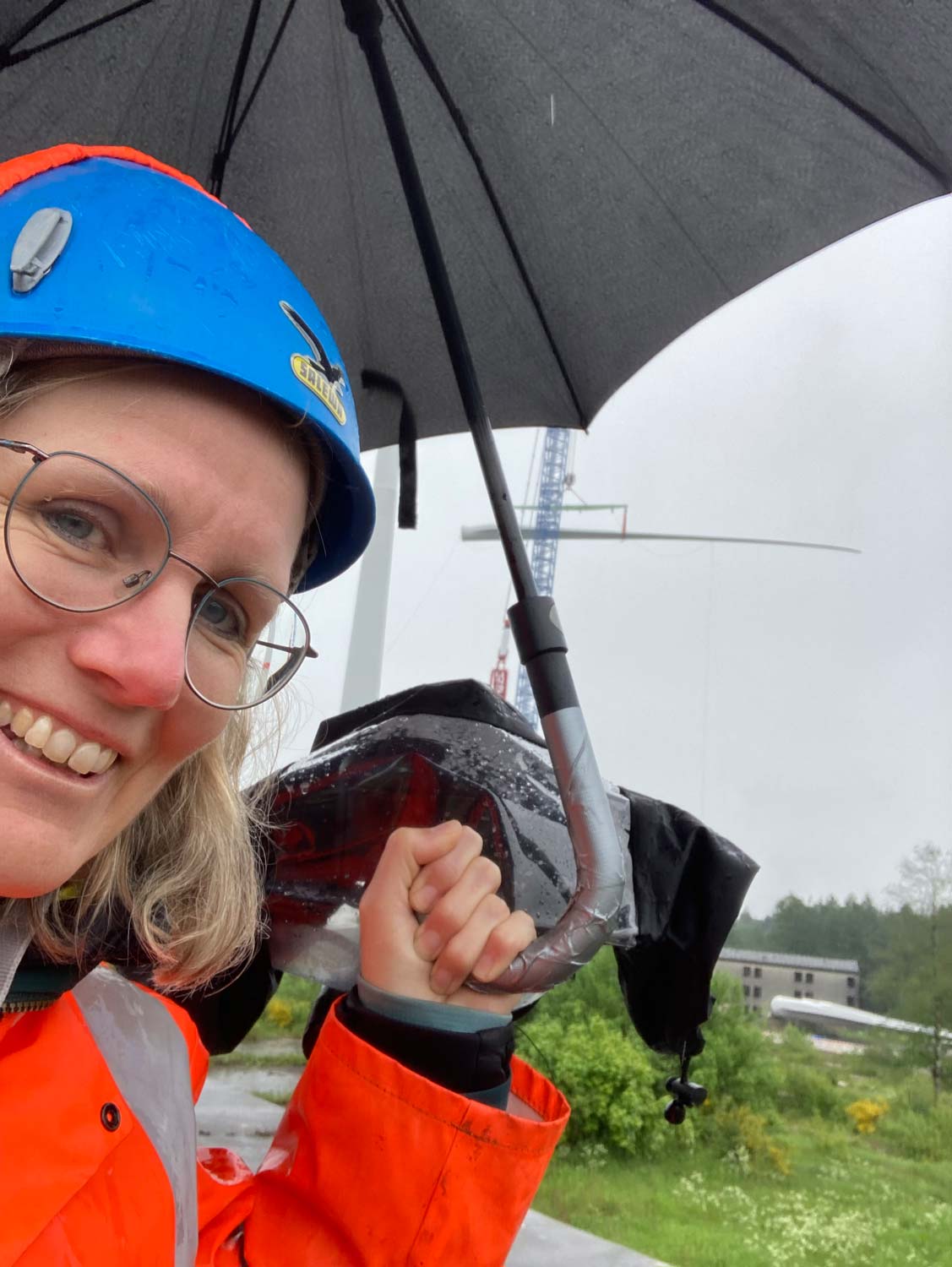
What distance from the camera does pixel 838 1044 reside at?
3910 mm

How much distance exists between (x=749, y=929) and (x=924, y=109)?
2.77 m

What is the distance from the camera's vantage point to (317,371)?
32.5 inches

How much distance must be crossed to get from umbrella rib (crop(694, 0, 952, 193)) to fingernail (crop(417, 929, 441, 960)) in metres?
1.22

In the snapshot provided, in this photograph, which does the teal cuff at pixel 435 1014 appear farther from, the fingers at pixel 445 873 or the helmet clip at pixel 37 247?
the helmet clip at pixel 37 247

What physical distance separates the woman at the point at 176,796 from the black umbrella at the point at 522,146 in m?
0.28

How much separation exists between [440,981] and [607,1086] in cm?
395

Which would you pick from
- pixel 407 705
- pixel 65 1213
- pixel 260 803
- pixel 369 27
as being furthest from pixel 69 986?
pixel 369 27

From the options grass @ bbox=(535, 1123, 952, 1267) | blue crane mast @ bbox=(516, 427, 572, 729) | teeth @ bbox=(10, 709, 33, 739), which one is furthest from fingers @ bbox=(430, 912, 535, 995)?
blue crane mast @ bbox=(516, 427, 572, 729)

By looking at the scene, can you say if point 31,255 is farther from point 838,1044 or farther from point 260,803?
point 838,1044

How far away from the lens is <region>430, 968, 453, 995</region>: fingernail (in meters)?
0.94

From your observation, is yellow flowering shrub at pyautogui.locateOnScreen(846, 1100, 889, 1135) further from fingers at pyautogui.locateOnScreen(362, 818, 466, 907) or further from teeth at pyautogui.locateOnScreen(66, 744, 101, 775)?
teeth at pyautogui.locateOnScreen(66, 744, 101, 775)

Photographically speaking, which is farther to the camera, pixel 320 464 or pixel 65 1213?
pixel 320 464

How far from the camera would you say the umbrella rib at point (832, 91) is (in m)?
1.17

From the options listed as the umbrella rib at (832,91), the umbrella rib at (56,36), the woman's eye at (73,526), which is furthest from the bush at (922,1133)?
the umbrella rib at (56,36)
